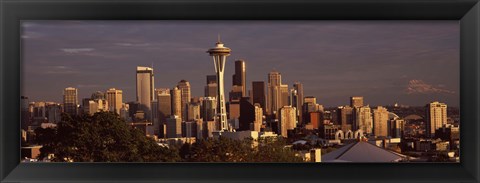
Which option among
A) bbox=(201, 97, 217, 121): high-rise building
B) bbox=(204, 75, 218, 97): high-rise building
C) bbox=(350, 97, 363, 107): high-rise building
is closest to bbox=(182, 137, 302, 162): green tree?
bbox=(201, 97, 217, 121): high-rise building

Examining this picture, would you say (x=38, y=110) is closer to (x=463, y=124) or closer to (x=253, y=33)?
(x=253, y=33)

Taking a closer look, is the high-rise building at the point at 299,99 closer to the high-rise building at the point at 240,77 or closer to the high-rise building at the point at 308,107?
the high-rise building at the point at 308,107

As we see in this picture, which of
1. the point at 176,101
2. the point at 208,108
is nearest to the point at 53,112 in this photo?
the point at 176,101

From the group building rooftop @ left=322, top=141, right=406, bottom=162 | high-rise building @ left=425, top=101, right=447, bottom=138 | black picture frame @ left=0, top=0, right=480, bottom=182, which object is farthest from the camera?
high-rise building @ left=425, top=101, right=447, bottom=138

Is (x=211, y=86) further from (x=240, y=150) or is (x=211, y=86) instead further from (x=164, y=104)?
(x=240, y=150)

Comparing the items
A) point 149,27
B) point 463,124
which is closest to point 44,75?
point 149,27

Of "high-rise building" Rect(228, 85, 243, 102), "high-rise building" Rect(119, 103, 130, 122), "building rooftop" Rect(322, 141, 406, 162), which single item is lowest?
"building rooftop" Rect(322, 141, 406, 162)

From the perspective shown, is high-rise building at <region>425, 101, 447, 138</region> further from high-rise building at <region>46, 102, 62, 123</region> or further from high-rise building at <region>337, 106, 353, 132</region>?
high-rise building at <region>46, 102, 62, 123</region>
